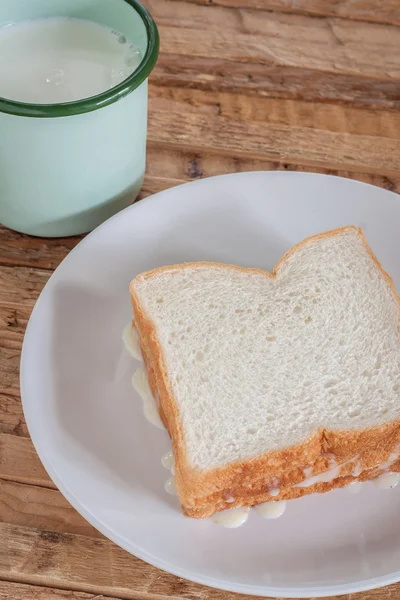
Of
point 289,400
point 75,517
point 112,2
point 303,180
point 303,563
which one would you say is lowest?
point 75,517

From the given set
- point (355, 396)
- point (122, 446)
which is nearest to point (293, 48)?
point (355, 396)

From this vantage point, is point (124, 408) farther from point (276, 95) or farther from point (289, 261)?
point (276, 95)

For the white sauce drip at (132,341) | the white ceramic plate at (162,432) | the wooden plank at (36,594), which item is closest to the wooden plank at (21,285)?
the white ceramic plate at (162,432)

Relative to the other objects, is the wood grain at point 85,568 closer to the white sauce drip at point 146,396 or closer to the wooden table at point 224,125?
the wooden table at point 224,125

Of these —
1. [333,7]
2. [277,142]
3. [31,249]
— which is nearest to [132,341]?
[31,249]

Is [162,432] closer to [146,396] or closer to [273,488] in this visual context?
[146,396]

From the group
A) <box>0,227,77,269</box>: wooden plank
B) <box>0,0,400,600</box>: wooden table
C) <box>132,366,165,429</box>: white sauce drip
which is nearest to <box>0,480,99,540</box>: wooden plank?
<box>0,0,400,600</box>: wooden table
